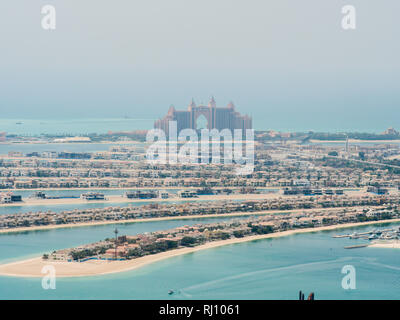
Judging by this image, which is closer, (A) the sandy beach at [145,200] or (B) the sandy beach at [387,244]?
(B) the sandy beach at [387,244]

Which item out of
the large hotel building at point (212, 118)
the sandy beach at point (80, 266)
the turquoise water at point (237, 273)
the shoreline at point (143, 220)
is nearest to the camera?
the turquoise water at point (237, 273)

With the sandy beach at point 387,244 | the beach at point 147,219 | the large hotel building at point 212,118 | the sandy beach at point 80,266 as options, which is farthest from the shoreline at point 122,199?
the large hotel building at point 212,118

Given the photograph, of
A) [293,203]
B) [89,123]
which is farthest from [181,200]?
[89,123]

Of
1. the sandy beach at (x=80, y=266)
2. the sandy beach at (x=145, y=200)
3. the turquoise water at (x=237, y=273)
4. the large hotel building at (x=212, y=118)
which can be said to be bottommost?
the turquoise water at (x=237, y=273)

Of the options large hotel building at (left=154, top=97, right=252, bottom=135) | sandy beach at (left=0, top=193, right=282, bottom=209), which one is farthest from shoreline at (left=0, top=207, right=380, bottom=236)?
large hotel building at (left=154, top=97, right=252, bottom=135)

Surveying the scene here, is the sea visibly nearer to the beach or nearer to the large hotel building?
the beach

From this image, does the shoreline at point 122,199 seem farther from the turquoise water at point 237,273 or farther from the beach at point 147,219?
the turquoise water at point 237,273

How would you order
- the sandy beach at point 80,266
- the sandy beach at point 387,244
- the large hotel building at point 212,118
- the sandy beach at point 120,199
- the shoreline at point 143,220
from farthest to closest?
the large hotel building at point 212,118
the sandy beach at point 120,199
the shoreline at point 143,220
the sandy beach at point 387,244
the sandy beach at point 80,266

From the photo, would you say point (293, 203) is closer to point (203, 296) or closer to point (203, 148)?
point (203, 296)
